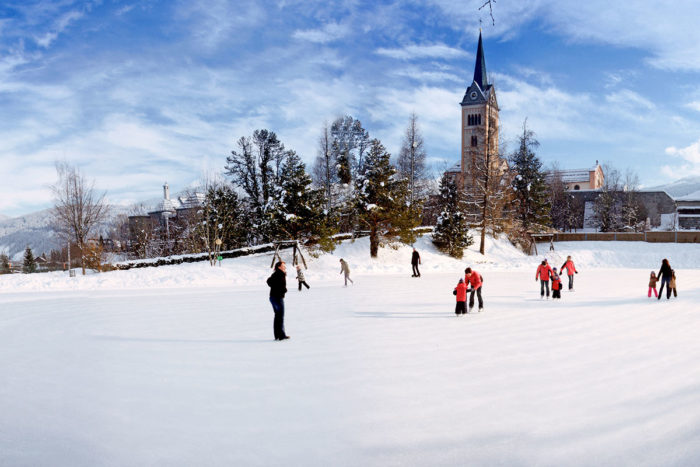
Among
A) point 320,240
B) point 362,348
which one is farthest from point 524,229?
point 362,348

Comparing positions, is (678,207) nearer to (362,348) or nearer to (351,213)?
(351,213)

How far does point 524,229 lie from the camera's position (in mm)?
41281

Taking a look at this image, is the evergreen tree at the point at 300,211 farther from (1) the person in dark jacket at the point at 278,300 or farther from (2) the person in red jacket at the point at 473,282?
(1) the person in dark jacket at the point at 278,300

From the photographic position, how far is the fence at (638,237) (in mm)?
40562

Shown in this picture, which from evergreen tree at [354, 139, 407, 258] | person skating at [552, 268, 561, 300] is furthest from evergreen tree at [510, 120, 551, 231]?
person skating at [552, 268, 561, 300]

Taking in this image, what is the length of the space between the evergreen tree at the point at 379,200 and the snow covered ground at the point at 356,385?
1624cm

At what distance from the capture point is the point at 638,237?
4275cm

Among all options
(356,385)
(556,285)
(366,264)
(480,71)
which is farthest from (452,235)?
(480,71)

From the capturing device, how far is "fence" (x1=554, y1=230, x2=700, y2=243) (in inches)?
1597

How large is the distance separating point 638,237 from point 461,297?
39715mm

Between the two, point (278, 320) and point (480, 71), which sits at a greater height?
point (480, 71)

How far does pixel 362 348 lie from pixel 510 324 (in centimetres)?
454

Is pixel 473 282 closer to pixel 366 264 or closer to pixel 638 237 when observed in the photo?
pixel 366 264

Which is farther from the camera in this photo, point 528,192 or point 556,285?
point 528,192
